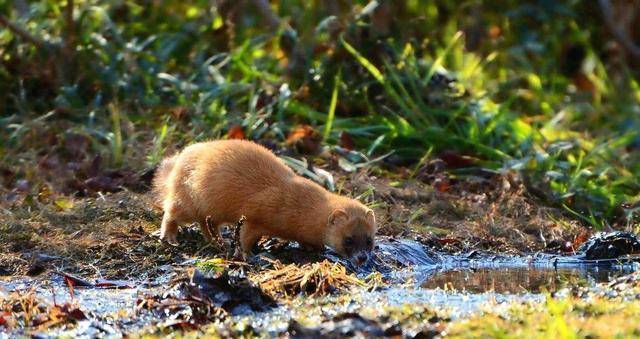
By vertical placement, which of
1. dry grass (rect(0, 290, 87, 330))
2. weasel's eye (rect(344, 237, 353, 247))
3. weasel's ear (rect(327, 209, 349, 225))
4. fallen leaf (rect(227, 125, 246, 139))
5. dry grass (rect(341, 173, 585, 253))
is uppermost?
dry grass (rect(0, 290, 87, 330))

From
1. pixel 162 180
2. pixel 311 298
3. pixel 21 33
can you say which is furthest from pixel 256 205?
pixel 21 33

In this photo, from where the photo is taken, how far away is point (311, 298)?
509 cm

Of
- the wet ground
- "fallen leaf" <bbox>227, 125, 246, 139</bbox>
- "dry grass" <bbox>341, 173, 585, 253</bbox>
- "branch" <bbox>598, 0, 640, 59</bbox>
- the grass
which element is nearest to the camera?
the wet ground

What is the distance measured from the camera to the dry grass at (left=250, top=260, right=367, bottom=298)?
5223mm

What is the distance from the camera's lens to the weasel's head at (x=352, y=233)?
619 cm

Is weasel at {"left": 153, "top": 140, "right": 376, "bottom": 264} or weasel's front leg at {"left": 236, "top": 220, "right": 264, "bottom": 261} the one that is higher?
weasel at {"left": 153, "top": 140, "right": 376, "bottom": 264}

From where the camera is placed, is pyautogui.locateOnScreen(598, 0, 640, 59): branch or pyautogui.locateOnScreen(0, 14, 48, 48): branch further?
pyautogui.locateOnScreen(598, 0, 640, 59): branch

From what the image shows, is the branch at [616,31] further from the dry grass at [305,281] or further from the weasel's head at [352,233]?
the dry grass at [305,281]

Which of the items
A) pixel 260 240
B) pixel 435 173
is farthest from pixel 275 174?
pixel 435 173

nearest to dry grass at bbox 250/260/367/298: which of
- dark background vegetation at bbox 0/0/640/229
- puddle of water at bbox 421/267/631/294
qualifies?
puddle of water at bbox 421/267/631/294

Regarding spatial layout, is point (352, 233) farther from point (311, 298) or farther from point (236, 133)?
point (236, 133)

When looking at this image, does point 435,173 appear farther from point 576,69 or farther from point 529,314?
point 576,69

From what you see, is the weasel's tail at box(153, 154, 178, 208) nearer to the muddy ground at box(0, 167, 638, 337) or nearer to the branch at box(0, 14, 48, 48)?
the muddy ground at box(0, 167, 638, 337)

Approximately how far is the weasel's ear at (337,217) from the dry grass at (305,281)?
0.79m
